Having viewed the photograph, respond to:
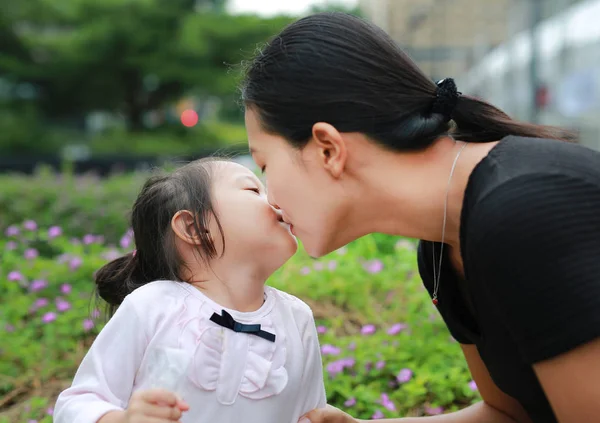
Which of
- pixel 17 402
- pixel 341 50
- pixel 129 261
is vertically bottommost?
pixel 17 402

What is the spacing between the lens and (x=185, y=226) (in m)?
1.91

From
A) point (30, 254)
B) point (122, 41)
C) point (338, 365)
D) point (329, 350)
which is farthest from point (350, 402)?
point (122, 41)

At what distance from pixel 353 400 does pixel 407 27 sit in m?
17.7

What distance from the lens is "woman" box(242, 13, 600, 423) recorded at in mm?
1342

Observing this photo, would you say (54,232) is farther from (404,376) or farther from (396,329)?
(404,376)

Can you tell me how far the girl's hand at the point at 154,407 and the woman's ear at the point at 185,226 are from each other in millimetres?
541

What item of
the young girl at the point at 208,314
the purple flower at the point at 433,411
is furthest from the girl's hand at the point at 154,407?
the purple flower at the point at 433,411

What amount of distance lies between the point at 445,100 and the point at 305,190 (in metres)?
0.38

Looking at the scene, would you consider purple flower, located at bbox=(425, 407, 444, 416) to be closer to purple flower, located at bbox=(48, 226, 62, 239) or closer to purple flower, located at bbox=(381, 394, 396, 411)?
purple flower, located at bbox=(381, 394, 396, 411)

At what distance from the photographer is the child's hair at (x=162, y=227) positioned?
191 cm

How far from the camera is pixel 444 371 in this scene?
2.85 meters

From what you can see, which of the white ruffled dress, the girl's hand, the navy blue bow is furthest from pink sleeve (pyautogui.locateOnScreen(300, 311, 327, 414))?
the girl's hand

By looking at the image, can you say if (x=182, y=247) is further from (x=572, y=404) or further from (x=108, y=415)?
(x=572, y=404)

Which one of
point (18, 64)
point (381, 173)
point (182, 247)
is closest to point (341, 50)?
point (381, 173)
